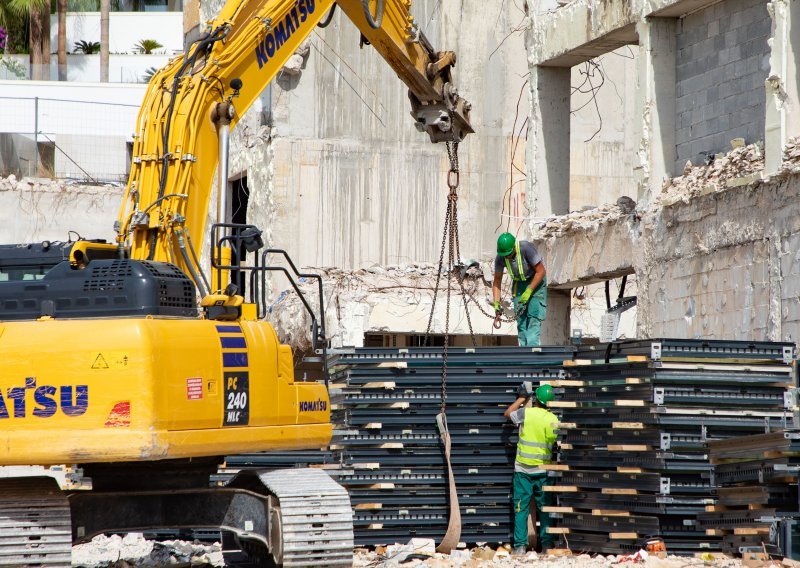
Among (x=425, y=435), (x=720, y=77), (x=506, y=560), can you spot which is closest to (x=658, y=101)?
(x=720, y=77)

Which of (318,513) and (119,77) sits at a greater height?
(119,77)

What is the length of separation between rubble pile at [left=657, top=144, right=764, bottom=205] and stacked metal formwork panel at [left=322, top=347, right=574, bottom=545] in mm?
3579

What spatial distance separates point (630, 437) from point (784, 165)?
160 inches

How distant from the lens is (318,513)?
1077 centimetres

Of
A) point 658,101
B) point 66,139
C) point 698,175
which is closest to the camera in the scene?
point 698,175

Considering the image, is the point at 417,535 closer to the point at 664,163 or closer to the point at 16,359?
the point at 16,359

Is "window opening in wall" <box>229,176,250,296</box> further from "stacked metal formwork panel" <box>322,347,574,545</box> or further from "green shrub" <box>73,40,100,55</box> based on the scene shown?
"green shrub" <box>73,40,100,55</box>

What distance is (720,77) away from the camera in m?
18.8

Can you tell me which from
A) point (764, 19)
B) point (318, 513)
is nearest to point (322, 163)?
point (764, 19)

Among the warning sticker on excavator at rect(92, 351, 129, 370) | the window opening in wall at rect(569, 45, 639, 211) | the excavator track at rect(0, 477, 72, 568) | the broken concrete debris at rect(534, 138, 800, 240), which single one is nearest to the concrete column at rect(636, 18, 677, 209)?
the broken concrete debris at rect(534, 138, 800, 240)

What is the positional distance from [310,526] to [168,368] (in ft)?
5.68

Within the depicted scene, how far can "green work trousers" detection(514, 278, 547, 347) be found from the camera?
16781 mm

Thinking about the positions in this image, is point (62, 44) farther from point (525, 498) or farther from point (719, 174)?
point (525, 498)

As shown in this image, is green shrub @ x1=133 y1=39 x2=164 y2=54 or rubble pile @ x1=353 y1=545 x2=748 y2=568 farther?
green shrub @ x1=133 y1=39 x2=164 y2=54
